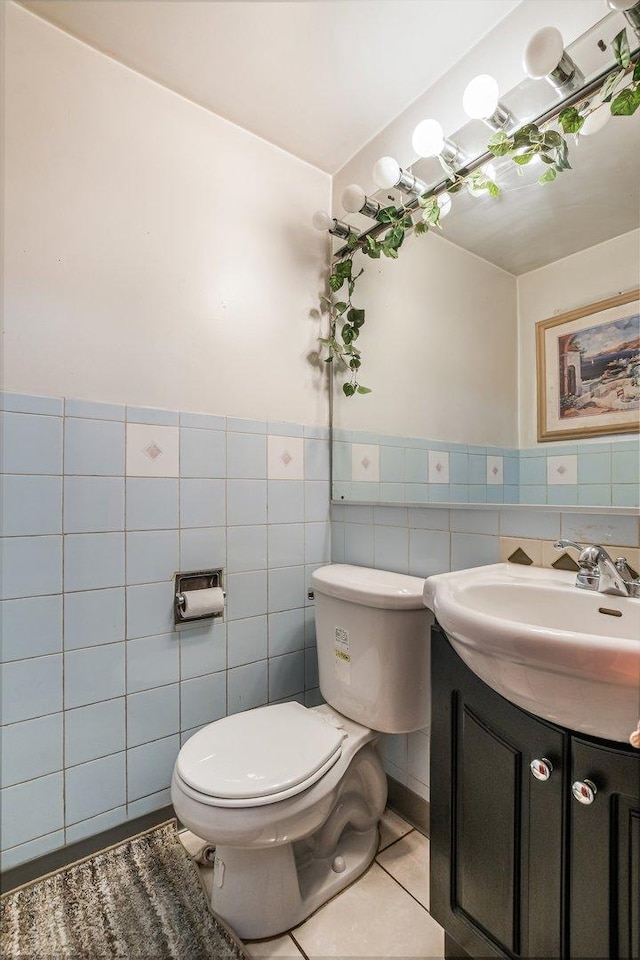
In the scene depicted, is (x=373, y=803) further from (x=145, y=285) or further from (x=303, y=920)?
(x=145, y=285)

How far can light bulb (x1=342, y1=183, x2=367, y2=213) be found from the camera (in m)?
1.42

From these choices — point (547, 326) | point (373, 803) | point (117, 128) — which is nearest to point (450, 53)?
point (547, 326)

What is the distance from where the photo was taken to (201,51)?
1.22 meters

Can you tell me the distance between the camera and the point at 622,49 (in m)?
0.92

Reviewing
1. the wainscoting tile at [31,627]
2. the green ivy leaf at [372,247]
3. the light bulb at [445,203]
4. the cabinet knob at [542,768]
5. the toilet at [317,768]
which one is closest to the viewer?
the cabinet knob at [542,768]

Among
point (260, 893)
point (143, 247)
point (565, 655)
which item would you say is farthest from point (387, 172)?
point (260, 893)

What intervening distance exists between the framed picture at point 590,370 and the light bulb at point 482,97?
1.81ft

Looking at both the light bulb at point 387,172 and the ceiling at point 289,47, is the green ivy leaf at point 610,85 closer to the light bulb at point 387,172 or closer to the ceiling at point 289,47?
the ceiling at point 289,47

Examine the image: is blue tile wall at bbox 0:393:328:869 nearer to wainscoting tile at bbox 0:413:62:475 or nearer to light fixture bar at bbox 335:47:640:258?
wainscoting tile at bbox 0:413:62:475

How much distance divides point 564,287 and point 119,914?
6.15ft

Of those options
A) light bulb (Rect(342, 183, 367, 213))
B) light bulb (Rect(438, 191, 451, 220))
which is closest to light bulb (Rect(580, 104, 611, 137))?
light bulb (Rect(438, 191, 451, 220))

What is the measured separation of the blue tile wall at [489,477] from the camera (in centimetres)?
98

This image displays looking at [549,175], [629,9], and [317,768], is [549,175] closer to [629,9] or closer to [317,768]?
[629,9]

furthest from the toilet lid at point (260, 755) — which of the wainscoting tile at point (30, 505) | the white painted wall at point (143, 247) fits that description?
the white painted wall at point (143, 247)
